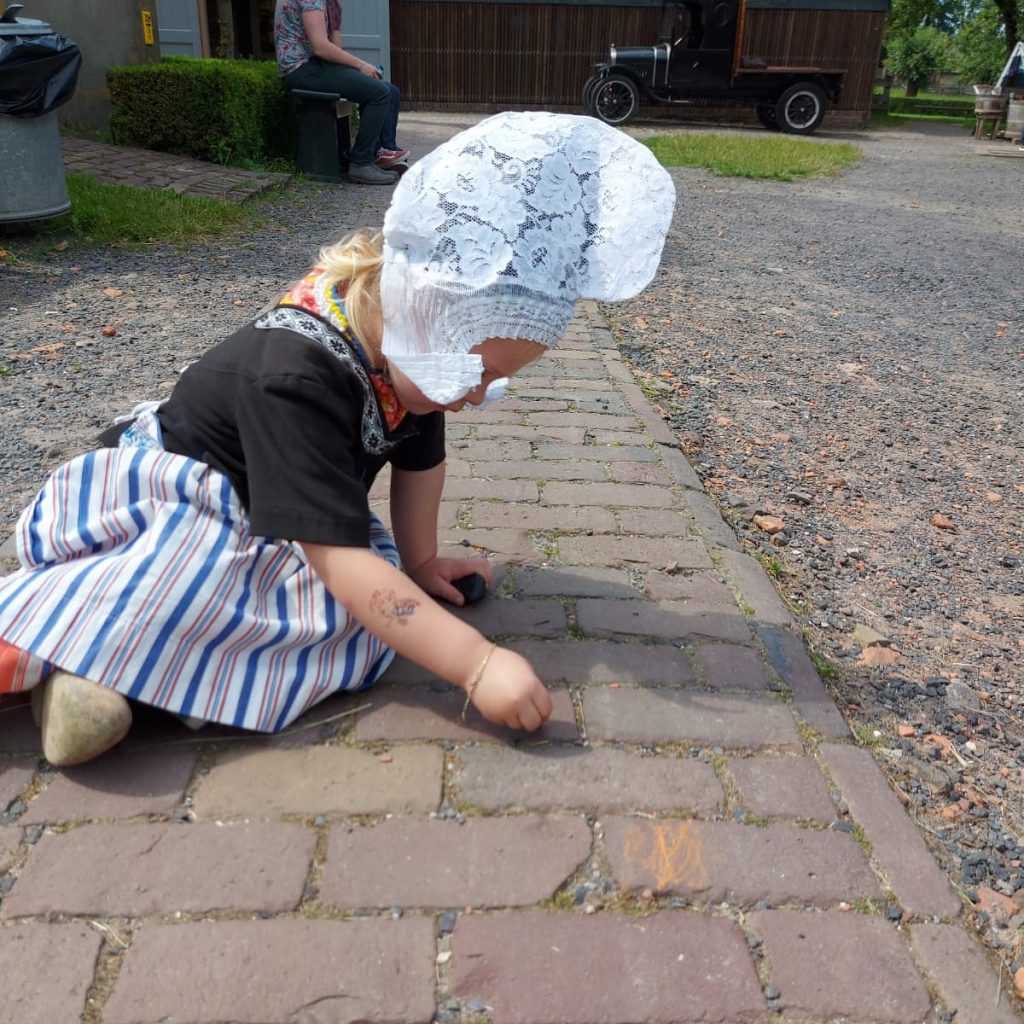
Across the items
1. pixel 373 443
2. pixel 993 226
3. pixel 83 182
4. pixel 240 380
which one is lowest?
pixel 993 226

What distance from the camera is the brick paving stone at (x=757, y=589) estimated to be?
2348 millimetres

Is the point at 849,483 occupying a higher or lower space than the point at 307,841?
lower

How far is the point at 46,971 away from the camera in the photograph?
137 centimetres

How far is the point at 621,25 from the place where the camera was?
60.0ft

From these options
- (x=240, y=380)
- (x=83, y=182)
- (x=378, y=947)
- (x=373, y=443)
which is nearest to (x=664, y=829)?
(x=378, y=947)

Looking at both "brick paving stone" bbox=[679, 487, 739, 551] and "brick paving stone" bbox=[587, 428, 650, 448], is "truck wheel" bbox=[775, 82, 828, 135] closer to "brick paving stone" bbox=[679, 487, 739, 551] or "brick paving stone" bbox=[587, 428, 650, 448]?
"brick paving stone" bbox=[587, 428, 650, 448]

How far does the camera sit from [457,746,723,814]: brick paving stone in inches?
67.6

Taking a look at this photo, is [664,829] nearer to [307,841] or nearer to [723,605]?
[307,841]

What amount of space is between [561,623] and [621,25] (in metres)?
18.5

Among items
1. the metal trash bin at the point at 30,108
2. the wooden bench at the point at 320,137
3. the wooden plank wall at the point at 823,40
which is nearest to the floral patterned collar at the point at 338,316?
the metal trash bin at the point at 30,108

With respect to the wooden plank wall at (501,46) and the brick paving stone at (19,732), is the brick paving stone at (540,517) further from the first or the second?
the wooden plank wall at (501,46)

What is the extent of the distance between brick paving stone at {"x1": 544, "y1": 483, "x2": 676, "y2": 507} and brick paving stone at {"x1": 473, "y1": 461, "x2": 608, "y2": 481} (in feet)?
0.21

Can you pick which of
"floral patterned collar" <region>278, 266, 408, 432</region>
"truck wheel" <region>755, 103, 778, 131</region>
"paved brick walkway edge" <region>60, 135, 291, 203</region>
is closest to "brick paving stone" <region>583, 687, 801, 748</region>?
"floral patterned collar" <region>278, 266, 408, 432</region>

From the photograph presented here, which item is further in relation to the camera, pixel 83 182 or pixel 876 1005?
pixel 83 182
